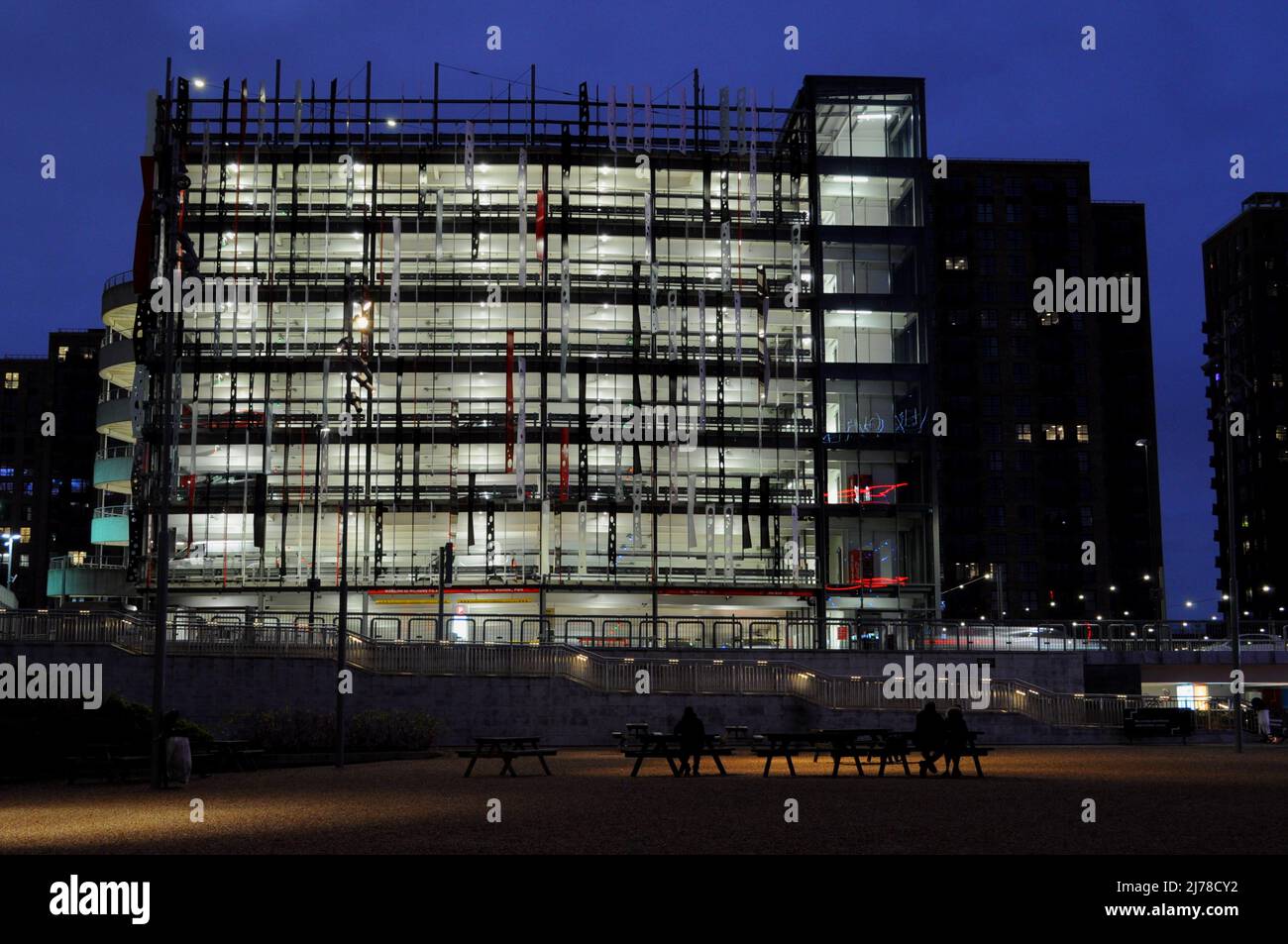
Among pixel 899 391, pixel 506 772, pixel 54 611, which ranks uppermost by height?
pixel 899 391

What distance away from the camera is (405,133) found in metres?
72.6

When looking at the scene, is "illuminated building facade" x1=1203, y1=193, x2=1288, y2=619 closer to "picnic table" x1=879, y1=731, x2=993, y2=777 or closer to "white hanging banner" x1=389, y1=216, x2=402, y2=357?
"white hanging banner" x1=389, y1=216, x2=402, y2=357

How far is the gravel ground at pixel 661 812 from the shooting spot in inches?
561

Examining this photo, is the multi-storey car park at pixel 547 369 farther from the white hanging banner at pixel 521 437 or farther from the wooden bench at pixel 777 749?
the wooden bench at pixel 777 749

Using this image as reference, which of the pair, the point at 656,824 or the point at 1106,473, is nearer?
the point at 656,824

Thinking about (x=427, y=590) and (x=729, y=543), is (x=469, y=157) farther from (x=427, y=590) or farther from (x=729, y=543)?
(x=729, y=543)

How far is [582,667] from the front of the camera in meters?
39.4

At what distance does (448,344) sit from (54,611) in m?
34.2

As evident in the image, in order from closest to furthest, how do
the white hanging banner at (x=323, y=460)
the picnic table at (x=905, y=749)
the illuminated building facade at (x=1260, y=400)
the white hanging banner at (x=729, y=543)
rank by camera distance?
the picnic table at (x=905, y=749) < the white hanging banner at (x=323, y=460) < the white hanging banner at (x=729, y=543) < the illuminated building facade at (x=1260, y=400)

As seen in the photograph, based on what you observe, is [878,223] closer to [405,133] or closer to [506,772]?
[405,133]

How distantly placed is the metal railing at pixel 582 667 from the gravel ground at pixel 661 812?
1018cm

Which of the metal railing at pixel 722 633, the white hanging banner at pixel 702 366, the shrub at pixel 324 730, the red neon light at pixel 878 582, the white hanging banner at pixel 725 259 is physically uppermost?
the white hanging banner at pixel 725 259

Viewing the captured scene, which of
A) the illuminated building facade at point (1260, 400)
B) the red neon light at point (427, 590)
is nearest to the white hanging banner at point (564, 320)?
the red neon light at point (427, 590)
